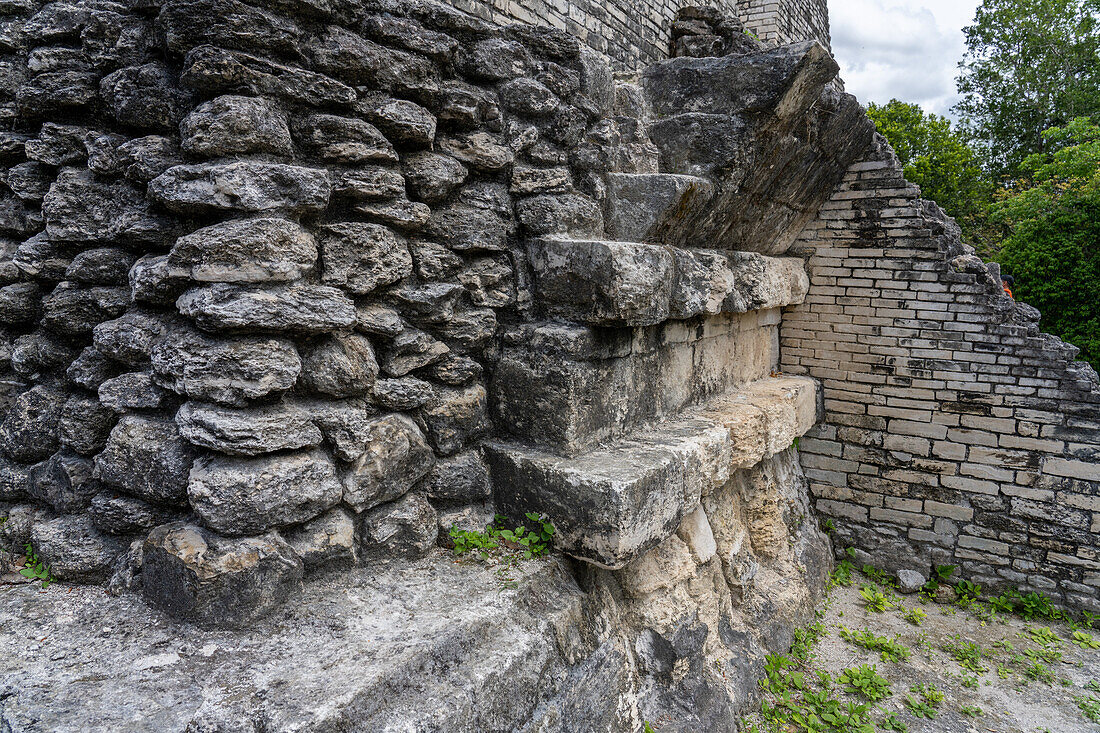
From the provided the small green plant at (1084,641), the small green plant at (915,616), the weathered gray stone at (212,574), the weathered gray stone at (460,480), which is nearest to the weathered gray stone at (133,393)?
the weathered gray stone at (212,574)

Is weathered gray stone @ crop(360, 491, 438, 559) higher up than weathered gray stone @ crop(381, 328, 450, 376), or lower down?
lower down

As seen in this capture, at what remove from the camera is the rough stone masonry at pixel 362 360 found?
6.13 feet

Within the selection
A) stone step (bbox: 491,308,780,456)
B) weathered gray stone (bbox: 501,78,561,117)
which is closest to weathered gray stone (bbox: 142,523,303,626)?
stone step (bbox: 491,308,780,456)

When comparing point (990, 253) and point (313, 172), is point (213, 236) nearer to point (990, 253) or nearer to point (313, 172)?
point (313, 172)

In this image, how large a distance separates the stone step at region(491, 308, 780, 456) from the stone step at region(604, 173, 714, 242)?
46 cm

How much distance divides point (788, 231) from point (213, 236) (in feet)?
13.2

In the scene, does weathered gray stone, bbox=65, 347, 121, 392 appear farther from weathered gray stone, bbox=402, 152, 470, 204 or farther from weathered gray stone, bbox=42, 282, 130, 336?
weathered gray stone, bbox=402, 152, 470, 204

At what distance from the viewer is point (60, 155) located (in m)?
2.23

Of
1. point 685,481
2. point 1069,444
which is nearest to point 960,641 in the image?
point 1069,444

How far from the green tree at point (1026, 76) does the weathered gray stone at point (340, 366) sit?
1906 centimetres

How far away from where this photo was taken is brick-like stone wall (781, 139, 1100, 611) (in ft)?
14.8

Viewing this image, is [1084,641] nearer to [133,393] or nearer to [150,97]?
[133,393]

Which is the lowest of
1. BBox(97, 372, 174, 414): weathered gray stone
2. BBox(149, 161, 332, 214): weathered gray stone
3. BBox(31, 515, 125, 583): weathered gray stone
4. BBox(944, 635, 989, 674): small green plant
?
BBox(944, 635, 989, 674): small green plant

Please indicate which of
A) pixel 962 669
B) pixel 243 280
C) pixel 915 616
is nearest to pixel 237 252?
pixel 243 280
